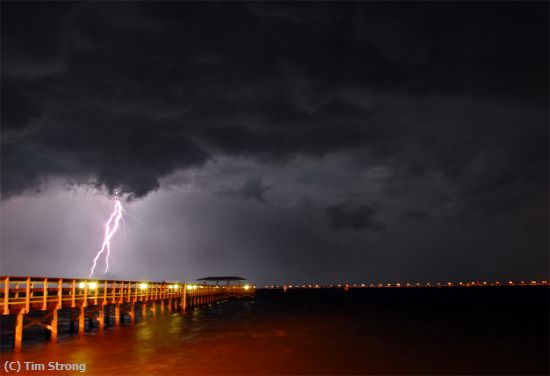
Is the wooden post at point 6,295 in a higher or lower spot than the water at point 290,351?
higher

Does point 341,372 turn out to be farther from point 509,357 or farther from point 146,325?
point 146,325

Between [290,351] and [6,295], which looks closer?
[6,295]

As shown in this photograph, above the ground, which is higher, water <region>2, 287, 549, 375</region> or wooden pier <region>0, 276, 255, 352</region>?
wooden pier <region>0, 276, 255, 352</region>

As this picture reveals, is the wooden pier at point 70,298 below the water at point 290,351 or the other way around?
the other way around

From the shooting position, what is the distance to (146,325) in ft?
121

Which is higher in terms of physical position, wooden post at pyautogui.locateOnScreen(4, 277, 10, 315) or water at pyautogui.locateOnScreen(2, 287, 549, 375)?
wooden post at pyautogui.locateOnScreen(4, 277, 10, 315)

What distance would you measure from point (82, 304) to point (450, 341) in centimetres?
2304

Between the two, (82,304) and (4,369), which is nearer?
(4,369)

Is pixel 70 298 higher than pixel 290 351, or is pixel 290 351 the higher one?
pixel 70 298

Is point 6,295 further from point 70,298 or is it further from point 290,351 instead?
point 290,351

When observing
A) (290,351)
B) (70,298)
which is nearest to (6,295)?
(70,298)

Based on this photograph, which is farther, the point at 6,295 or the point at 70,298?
the point at 70,298

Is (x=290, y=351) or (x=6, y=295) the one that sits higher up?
(x=6, y=295)

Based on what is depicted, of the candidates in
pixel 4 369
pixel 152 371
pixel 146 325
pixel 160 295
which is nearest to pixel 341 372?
pixel 152 371
